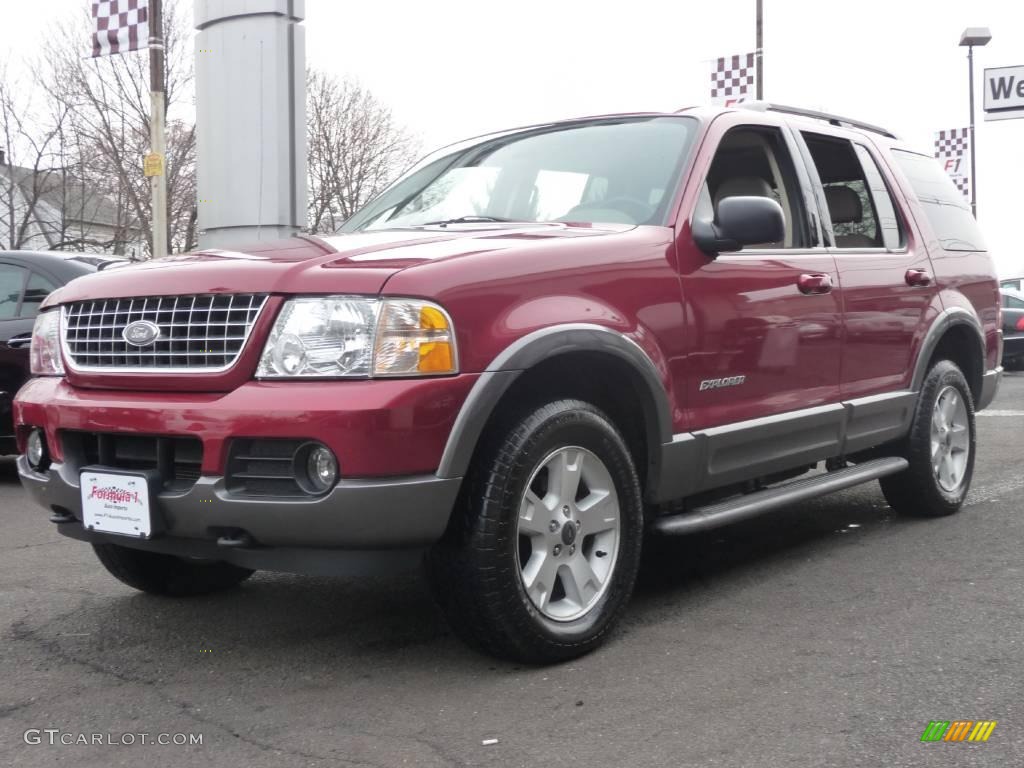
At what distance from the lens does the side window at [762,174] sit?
4.44 m

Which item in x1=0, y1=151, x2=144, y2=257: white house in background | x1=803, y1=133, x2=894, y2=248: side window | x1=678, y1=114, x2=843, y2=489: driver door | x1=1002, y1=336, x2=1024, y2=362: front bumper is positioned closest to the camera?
x1=678, y1=114, x2=843, y2=489: driver door

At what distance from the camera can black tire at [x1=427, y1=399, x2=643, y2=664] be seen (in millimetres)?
3090

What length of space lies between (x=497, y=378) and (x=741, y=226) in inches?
46.9

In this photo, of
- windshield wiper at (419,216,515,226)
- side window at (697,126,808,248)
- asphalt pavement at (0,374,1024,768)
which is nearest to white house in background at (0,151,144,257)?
windshield wiper at (419,216,515,226)

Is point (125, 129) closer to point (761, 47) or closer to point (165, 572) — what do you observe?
point (761, 47)

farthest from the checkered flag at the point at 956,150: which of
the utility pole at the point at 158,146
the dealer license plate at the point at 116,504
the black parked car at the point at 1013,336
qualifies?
the dealer license plate at the point at 116,504

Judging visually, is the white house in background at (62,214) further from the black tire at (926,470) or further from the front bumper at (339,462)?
the front bumper at (339,462)

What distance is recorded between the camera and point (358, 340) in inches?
117

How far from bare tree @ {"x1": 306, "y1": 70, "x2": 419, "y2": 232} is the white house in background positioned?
6407 millimetres

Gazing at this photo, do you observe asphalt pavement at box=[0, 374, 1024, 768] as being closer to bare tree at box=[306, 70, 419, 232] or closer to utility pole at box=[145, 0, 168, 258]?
utility pole at box=[145, 0, 168, 258]

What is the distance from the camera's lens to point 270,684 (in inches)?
127

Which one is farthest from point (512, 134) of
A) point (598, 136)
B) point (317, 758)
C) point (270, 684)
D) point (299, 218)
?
point (299, 218)

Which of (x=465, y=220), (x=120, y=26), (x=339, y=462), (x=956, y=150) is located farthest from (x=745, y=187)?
(x=956, y=150)

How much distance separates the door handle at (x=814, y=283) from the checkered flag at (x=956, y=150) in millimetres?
22640
